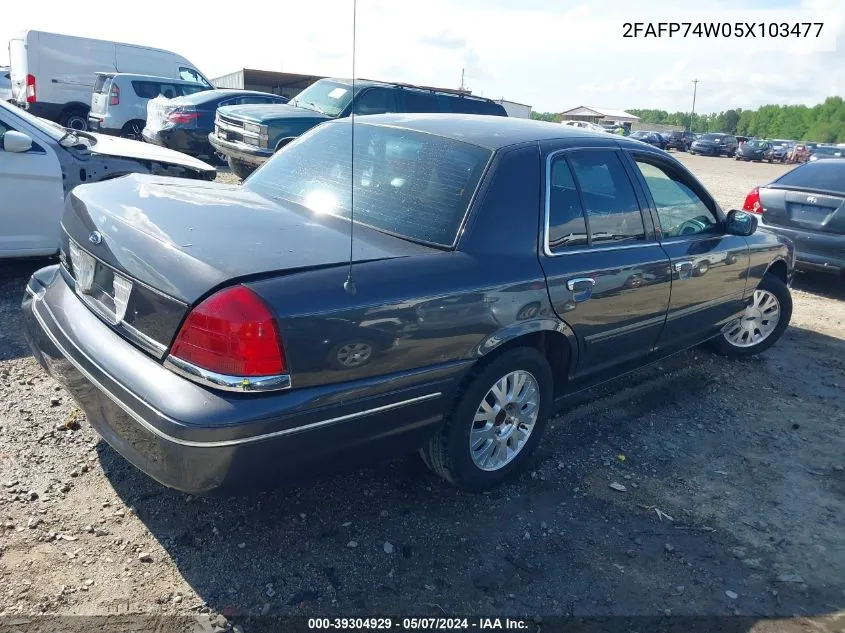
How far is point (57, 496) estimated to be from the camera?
3016 millimetres

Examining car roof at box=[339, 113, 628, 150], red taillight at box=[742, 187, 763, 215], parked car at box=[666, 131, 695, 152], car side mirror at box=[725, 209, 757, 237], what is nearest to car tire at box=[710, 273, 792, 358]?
car side mirror at box=[725, 209, 757, 237]

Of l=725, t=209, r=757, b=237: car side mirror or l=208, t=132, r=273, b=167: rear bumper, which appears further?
l=208, t=132, r=273, b=167: rear bumper

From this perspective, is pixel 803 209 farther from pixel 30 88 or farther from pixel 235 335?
pixel 30 88

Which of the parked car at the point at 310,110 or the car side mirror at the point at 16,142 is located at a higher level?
the parked car at the point at 310,110

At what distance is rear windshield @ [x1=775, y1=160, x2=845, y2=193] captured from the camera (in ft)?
25.3

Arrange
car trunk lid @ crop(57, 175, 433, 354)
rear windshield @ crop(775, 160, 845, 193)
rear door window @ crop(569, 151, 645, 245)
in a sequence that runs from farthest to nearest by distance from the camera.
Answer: rear windshield @ crop(775, 160, 845, 193), rear door window @ crop(569, 151, 645, 245), car trunk lid @ crop(57, 175, 433, 354)

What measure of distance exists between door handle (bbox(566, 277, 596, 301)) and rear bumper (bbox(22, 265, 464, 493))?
0.78 m

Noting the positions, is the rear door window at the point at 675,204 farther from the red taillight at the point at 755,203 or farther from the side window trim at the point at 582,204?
the red taillight at the point at 755,203

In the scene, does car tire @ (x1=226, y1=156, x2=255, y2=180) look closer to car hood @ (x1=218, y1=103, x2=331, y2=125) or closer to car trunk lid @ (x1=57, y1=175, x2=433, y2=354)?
car hood @ (x1=218, y1=103, x2=331, y2=125)

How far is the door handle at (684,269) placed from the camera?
4.09m

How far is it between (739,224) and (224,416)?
147 inches

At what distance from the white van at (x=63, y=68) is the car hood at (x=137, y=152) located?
10548 millimetres

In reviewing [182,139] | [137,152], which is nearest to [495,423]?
[137,152]

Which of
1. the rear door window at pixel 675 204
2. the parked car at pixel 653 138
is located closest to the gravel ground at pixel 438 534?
the rear door window at pixel 675 204
